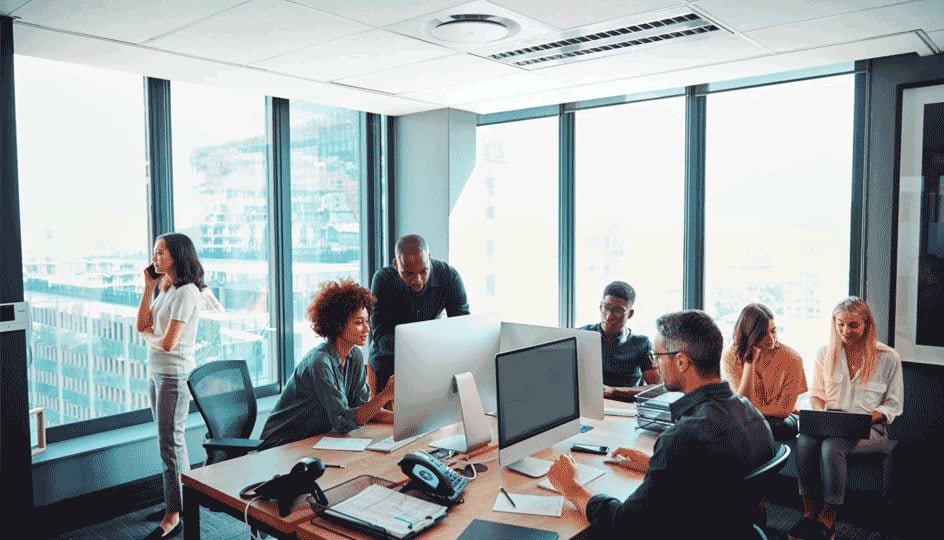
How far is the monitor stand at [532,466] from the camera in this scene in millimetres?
2395

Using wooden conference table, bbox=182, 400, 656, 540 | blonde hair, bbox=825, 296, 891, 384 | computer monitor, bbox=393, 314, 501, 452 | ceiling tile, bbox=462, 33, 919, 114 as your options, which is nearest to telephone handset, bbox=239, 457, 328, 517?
wooden conference table, bbox=182, 400, 656, 540

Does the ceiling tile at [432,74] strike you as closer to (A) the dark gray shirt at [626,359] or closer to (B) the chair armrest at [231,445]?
(A) the dark gray shirt at [626,359]

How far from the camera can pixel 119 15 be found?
9.44 ft

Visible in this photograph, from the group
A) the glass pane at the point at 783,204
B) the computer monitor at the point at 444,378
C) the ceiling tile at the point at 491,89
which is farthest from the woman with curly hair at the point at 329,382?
the glass pane at the point at 783,204

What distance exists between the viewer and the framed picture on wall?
3.68 m

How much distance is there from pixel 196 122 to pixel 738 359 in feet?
12.3

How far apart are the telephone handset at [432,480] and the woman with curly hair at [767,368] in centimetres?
221

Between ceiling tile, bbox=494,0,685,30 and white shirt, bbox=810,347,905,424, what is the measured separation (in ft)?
7.09

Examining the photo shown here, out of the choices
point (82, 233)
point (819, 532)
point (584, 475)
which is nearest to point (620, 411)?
point (584, 475)

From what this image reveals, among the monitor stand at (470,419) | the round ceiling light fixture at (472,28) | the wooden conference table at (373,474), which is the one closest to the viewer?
the wooden conference table at (373,474)

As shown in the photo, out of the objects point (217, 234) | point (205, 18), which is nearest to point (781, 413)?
point (205, 18)

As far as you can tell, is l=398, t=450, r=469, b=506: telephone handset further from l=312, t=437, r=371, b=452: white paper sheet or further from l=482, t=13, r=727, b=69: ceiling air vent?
l=482, t=13, r=727, b=69: ceiling air vent

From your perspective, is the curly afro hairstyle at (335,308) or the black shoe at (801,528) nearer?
the curly afro hairstyle at (335,308)

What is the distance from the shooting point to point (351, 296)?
9.61ft
